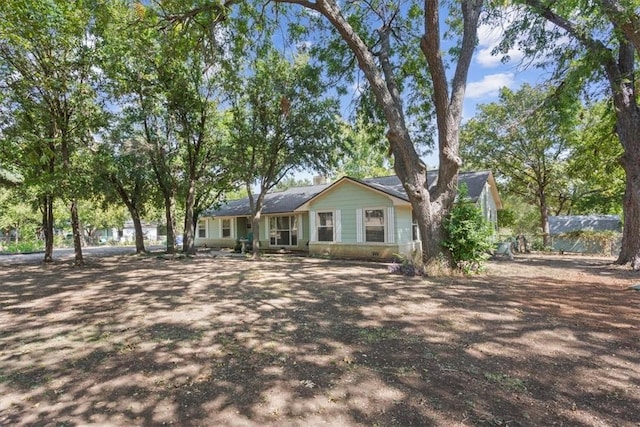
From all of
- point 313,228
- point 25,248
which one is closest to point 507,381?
point 313,228

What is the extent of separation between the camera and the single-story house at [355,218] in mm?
14039

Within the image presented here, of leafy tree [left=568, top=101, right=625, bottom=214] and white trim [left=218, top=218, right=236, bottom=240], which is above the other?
leafy tree [left=568, top=101, right=625, bottom=214]

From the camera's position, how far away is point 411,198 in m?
9.20

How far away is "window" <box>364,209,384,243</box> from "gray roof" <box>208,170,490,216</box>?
3.64 ft

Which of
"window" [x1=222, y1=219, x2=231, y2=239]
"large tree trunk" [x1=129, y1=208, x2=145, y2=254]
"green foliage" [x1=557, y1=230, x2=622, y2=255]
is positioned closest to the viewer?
"green foliage" [x1=557, y1=230, x2=622, y2=255]

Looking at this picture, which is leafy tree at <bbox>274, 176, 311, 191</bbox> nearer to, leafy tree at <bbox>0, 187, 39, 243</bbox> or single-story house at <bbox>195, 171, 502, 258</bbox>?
single-story house at <bbox>195, 171, 502, 258</bbox>

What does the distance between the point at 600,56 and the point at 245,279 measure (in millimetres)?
11267

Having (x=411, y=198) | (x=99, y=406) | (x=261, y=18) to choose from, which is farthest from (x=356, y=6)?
(x=99, y=406)

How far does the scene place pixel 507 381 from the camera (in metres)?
3.08

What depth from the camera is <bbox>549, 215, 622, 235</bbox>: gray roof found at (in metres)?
25.1

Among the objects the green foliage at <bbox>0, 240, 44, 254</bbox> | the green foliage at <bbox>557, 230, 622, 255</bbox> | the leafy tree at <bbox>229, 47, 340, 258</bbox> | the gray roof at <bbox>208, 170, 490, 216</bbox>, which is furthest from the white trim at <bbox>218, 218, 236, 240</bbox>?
the green foliage at <bbox>557, 230, 622, 255</bbox>

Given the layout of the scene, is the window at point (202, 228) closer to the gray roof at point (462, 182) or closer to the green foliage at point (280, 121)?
the green foliage at point (280, 121)

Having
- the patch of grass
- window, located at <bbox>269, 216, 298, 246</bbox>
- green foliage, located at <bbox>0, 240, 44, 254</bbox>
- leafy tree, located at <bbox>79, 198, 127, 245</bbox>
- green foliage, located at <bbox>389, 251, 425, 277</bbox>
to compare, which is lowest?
the patch of grass

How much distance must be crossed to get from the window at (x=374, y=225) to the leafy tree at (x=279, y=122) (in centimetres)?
332
